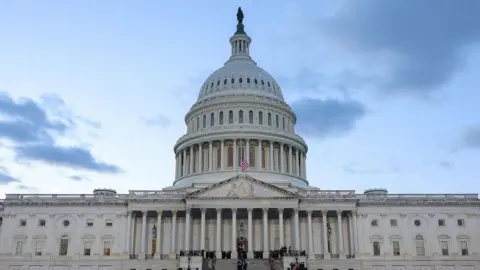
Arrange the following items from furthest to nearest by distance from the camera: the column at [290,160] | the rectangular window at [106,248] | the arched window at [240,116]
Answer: the arched window at [240,116] < the column at [290,160] < the rectangular window at [106,248]

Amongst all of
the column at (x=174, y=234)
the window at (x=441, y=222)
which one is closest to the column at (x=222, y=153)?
the column at (x=174, y=234)

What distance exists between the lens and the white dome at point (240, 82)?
101625 mm

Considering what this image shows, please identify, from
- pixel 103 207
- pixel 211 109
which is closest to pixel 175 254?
pixel 103 207

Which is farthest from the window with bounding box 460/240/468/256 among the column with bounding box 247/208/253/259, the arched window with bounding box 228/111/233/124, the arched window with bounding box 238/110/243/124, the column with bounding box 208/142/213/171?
the arched window with bounding box 228/111/233/124

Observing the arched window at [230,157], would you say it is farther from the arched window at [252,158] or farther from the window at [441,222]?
the window at [441,222]

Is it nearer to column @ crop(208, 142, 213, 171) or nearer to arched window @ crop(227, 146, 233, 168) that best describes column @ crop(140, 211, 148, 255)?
A: column @ crop(208, 142, 213, 171)

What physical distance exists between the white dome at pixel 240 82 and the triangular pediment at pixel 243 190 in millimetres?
27149

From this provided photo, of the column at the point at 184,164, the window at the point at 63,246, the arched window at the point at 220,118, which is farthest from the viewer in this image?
the arched window at the point at 220,118

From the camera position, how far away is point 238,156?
93.1 m

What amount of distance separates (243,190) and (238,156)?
1639 centimetres

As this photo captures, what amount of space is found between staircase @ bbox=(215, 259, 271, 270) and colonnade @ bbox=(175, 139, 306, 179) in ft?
85.9

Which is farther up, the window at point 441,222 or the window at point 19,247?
the window at point 441,222

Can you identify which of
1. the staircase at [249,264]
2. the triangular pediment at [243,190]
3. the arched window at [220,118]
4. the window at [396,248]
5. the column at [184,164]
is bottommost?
the staircase at [249,264]

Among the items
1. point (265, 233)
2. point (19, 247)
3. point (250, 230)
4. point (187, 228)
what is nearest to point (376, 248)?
point (265, 233)
